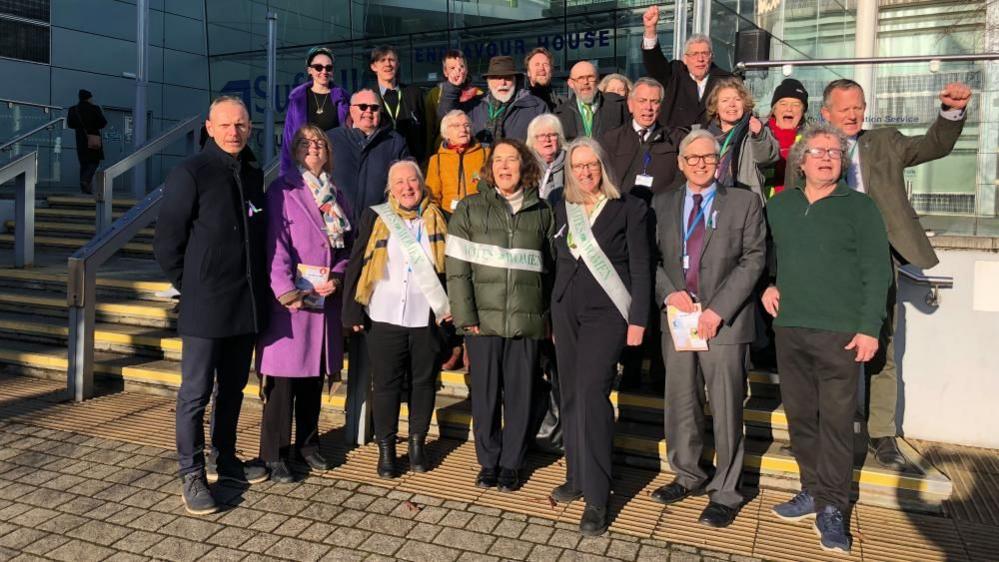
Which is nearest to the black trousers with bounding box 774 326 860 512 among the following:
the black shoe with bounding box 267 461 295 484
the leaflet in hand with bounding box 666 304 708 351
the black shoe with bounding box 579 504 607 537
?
the leaflet in hand with bounding box 666 304 708 351

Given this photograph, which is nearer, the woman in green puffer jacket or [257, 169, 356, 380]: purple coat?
the woman in green puffer jacket

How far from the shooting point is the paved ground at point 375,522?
3713 mm

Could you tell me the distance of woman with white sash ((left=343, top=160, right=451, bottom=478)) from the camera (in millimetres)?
4523

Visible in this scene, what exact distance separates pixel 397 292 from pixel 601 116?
2.04 meters

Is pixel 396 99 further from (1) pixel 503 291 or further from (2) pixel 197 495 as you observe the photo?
(2) pixel 197 495

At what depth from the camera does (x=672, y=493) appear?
169 inches

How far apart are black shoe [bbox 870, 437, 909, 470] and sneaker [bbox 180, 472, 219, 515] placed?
3553 millimetres

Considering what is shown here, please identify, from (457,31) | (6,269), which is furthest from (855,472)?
(457,31)

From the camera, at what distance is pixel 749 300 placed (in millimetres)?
4094

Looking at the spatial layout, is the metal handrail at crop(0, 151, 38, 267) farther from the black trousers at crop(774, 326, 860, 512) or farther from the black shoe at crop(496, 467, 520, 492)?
the black trousers at crop(774, 326, 860, 512)

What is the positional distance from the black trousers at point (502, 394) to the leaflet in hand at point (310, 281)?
2.84ft

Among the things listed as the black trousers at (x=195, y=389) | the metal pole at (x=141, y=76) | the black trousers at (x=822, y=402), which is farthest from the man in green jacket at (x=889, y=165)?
the metal pole at (x=141, y=76)

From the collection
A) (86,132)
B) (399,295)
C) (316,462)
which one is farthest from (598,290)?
(86,132)

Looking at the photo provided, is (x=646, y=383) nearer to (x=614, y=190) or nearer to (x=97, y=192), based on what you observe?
(x=614, y=190)
